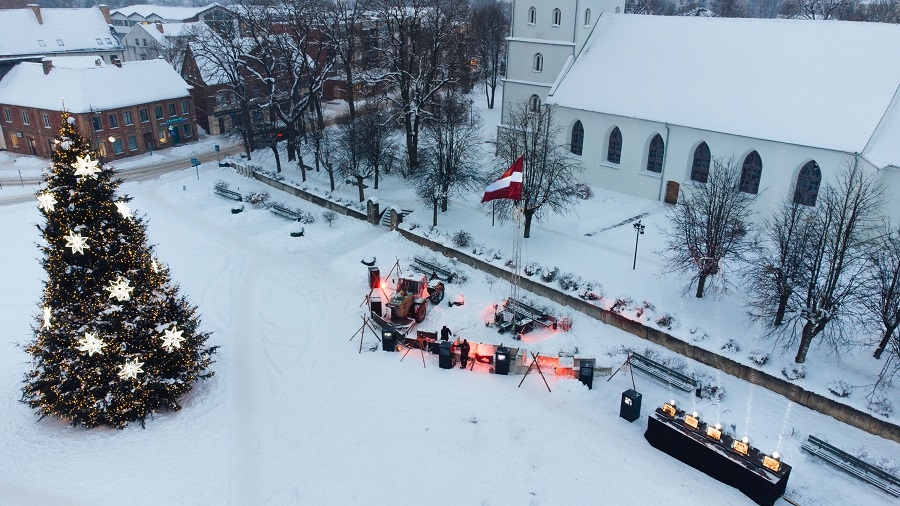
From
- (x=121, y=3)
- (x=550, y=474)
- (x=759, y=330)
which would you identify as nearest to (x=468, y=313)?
(x=550, y=474)

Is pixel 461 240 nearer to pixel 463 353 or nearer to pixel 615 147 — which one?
pixel 463 353

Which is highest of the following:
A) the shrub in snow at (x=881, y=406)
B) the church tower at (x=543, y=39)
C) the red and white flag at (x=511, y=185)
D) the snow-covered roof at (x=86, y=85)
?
the church tower at (x=543, y=39)

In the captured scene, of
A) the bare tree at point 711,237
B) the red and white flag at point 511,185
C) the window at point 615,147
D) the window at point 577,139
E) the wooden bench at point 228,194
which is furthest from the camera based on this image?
the wooden bench at point 228,194

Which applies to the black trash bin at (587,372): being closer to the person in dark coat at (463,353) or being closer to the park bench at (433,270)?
the person in dark coat at (463,353)

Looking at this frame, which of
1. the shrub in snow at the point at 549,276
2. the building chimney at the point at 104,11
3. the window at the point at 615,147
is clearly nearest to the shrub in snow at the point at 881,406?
the shrub in snow at the point at 549,276

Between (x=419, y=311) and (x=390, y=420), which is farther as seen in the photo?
(x=419, y=311)

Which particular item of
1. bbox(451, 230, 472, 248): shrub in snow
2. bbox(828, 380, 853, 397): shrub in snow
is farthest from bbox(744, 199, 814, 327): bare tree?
bbox(451, 230, 472, 248): shrub in snow

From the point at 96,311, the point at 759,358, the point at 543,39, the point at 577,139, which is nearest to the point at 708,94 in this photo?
the point at 577,139
